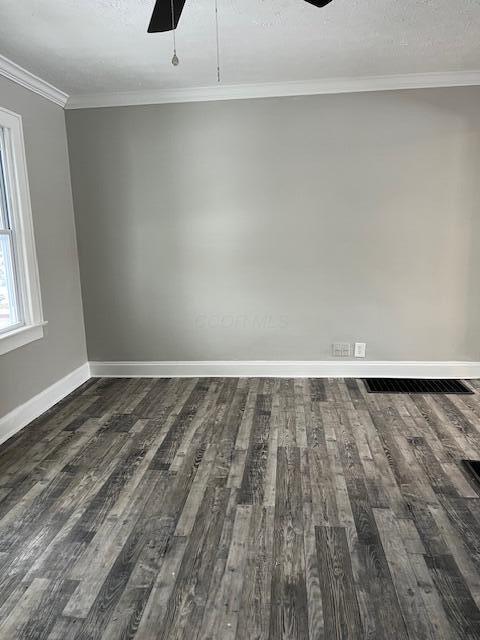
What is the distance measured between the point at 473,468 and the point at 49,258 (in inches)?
135

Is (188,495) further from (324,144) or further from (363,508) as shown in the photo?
(324,144)

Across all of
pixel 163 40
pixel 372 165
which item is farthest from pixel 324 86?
pixel 163 40

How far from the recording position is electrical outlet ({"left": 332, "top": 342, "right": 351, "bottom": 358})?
14.2ft

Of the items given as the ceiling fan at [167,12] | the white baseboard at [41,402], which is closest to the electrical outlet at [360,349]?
the white baseboard at [41,402]

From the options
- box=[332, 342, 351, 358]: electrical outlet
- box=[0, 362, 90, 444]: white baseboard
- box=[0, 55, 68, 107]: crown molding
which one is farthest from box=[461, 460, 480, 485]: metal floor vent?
box=[0, 55, 68, 107]: crown molding

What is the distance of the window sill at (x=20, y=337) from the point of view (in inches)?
127

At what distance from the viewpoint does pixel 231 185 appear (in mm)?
4188

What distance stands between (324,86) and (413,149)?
36.1 inches

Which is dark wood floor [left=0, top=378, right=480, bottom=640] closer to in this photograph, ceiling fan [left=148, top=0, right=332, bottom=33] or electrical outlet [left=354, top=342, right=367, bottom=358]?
electrical outlet [left=354, top=342, right=367, bottom=358]

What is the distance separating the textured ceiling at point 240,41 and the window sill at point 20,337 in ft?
6.05

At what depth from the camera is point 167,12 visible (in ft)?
6.29

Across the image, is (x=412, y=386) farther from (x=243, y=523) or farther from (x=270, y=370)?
(x=243, y=523)

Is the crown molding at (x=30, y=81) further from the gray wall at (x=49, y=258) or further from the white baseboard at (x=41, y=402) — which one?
the white baseboard at (x=41, y=402)

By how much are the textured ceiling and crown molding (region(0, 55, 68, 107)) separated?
0.07 meters
